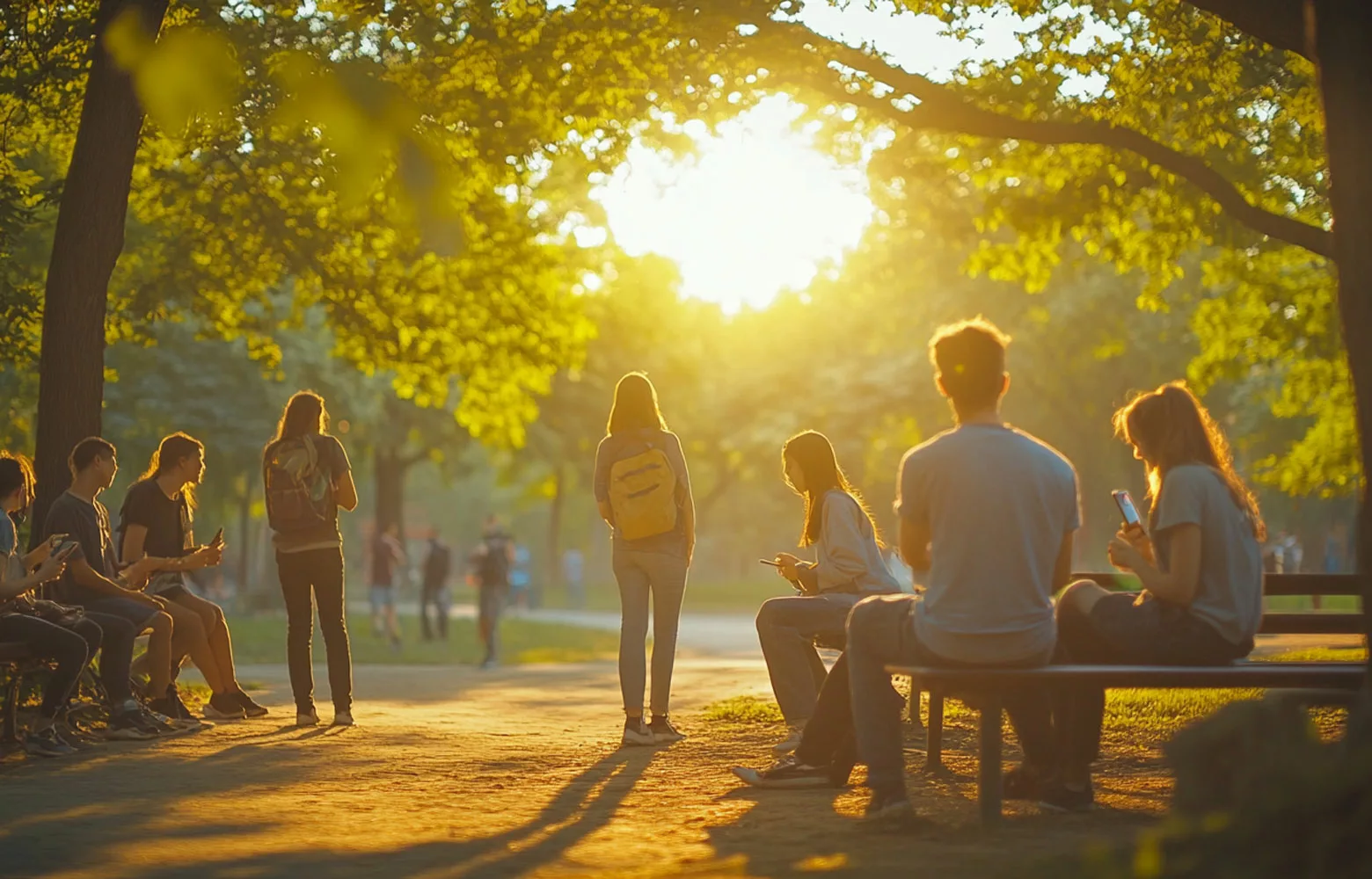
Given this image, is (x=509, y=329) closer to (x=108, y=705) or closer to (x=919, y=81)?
(x=919, y=81)

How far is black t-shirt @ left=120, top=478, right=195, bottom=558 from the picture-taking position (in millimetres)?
11195

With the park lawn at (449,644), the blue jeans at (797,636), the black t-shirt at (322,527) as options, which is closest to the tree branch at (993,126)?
the black t-shirt at (322,527)

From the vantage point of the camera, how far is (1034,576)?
6.23 meters

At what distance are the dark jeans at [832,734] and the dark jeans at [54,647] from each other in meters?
3.90

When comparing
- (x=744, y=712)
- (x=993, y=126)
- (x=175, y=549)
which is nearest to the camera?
(x=175, y=549)

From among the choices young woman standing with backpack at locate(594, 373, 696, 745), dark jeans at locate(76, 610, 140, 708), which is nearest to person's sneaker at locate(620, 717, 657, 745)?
young woman standing with backpack at locate(594, 373, 696, 745)

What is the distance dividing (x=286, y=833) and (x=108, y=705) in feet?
14.1

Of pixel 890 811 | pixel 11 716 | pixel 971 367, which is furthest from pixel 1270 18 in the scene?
pixel 11 716

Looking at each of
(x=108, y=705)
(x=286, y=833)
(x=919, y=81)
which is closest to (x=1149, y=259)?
(x=919, y=81)

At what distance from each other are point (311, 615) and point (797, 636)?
3464 mm

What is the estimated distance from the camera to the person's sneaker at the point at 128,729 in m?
10.2

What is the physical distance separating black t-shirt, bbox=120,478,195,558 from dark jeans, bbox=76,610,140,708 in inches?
43.6

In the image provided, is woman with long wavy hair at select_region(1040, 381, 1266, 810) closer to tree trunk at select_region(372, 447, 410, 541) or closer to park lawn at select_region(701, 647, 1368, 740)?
park lawn at select_region(701, 647, 1368, 740)

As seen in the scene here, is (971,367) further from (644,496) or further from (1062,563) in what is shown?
(644,496)
